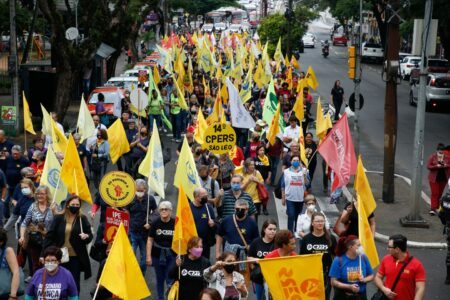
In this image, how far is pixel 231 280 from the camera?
9.56 meters

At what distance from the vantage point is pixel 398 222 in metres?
17.1

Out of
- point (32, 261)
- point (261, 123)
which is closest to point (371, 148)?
point (261, 123)

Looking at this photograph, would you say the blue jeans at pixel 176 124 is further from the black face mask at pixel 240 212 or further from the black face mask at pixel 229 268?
the black face mask at pixel 229 268

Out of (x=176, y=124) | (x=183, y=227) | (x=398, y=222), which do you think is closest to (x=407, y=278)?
(x=183, y=227)

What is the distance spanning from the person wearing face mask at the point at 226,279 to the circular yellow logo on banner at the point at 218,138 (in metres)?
6.53

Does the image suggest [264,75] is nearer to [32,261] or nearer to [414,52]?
[414,52]

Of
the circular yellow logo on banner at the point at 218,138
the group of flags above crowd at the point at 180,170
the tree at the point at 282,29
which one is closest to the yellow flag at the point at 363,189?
the group of flags above crowd at the point at 180,170

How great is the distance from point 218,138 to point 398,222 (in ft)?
11.7

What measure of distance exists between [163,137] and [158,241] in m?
15.8

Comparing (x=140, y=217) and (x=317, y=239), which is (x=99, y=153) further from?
(x=317, y=239)

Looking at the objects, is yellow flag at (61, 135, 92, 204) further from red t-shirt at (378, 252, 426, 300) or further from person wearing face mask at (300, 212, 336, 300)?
red t-shirt at (378, 252, 426, 300)

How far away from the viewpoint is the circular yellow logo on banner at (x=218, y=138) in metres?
16.0

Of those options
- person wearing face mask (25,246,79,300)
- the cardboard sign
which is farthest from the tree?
person wearing face mask (25,246,79,300)

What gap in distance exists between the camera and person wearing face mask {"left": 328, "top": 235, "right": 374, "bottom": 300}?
383 inches
